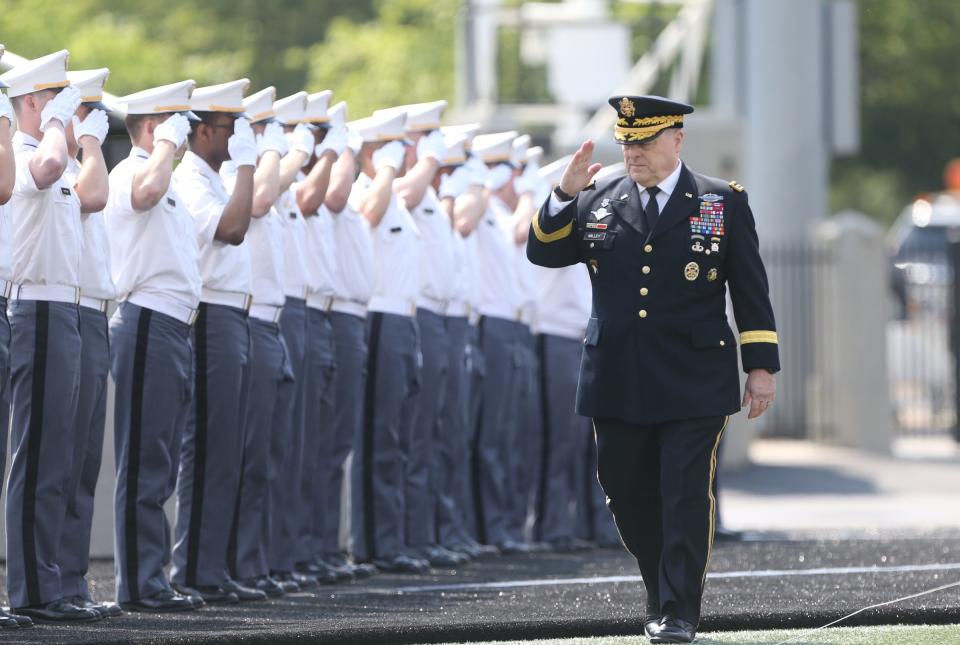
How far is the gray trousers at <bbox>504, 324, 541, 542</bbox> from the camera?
36.9ft

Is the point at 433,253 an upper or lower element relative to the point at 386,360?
upper

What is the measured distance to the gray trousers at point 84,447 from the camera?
7.74 meters

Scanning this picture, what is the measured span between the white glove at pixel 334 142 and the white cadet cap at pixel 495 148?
1.86 metres

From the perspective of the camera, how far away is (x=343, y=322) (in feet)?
31.5

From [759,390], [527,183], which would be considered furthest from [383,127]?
[759,390]

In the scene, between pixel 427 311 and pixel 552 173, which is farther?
pixel 552 173

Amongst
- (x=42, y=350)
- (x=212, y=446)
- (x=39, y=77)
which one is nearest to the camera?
(x=42, y=350)

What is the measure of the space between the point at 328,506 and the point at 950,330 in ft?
36.5

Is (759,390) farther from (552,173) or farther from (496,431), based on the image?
(552,173)

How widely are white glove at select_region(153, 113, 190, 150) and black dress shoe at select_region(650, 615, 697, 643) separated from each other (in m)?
2.81

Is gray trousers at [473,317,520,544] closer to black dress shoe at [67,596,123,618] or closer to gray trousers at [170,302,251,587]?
gray trousers at [170,302,251,587]

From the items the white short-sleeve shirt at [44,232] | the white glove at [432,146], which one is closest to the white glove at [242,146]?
the white short-sleeve shirt at [44,232]

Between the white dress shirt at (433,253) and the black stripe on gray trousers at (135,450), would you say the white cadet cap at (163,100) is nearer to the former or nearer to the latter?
the black stripe on gray trousers at (135,450)

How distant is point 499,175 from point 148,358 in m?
3.83
